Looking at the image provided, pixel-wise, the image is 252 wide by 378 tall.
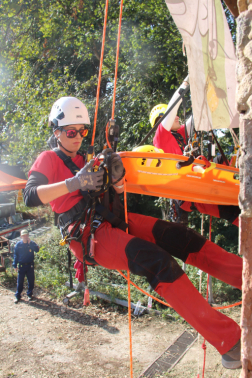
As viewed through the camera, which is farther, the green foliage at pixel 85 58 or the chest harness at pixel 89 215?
the green foliage at pixel 85 58

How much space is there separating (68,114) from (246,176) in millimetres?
1865

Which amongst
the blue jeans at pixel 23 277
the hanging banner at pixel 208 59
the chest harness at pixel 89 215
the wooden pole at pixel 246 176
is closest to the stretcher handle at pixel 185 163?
the hanging banner at pixel 208 59

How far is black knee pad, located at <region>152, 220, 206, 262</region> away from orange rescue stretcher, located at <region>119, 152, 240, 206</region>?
31 centimetres

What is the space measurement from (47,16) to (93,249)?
365 inches

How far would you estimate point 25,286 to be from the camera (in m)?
8.25

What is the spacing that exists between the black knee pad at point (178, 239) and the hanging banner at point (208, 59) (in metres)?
0.82

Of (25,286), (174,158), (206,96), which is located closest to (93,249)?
(174,158)

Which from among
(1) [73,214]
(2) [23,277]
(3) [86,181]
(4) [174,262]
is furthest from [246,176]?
(2) [23,277]

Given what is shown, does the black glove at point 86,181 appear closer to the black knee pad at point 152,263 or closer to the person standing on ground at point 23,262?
the black knee pad at point 152,263

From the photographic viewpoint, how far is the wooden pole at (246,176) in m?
1.21

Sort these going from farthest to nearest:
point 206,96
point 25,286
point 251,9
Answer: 1. point 25,286
2. point 206,96
3. point 251,9

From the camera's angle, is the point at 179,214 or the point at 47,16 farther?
the point at 47,16

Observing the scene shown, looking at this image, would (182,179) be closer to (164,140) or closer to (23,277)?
(164,140)

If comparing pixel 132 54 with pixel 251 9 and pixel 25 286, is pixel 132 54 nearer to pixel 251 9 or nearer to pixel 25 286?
pixel 25 286
